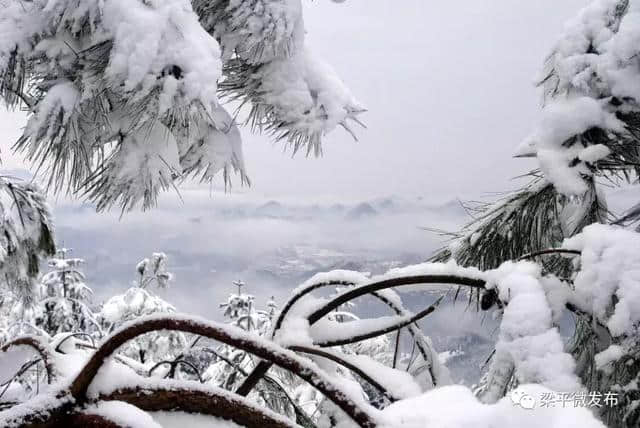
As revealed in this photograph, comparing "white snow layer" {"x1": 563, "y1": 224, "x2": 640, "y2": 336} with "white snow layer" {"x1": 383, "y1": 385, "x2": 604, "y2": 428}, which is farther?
"white snow layer" {"x1": 563, "y1": 224, "x2": 640, "y2": 336}

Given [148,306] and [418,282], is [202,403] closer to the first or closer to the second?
[418,282]

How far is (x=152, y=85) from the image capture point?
1.45 meters

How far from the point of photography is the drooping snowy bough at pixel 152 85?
1424mm

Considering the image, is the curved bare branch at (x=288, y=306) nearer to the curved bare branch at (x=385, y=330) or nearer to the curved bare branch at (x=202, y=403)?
the curved bare branch at (x=385, y=330)

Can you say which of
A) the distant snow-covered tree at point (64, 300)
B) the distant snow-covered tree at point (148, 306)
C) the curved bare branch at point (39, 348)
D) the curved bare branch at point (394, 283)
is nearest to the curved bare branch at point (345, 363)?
the curved bare branch at point (394, 283)

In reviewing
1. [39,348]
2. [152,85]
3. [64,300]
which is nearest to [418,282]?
[39,348]

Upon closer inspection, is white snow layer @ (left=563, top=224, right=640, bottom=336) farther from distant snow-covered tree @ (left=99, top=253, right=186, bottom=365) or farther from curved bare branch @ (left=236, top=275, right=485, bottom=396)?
distant snow-covered tree @ (left=99, top=253, right=186, bottom=365)

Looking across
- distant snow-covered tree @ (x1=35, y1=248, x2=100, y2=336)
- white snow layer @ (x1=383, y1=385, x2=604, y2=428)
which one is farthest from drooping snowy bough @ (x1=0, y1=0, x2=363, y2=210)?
distant snow-covered tree @ (x1=35, y1=248, x2=100, y2=336)

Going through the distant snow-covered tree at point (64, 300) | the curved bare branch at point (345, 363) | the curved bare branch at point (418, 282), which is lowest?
the curved bare branch at point (345, 363)

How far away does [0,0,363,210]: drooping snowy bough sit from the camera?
1424 millimetres

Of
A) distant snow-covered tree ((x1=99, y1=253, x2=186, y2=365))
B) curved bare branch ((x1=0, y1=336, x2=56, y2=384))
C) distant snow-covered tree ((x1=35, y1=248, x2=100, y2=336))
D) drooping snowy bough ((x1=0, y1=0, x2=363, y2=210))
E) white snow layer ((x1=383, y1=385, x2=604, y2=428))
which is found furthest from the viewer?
distant snow-covered tree ((x1=35, y1=248, x2=100, y2=336))

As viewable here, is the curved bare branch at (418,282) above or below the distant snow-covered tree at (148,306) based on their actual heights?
below

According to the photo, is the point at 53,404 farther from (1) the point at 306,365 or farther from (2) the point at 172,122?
(2) the point at 172,122

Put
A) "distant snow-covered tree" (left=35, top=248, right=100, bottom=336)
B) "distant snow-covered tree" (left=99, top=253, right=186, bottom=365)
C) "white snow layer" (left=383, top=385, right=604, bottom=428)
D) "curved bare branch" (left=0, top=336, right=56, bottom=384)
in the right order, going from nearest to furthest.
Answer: "white snow layer" (left=383, top=385, right=604, bottom=428) → "curved bare branch" (left=0, top=336, right=56, bottom=384) → "distant snow-covered tree" (left=99, top=253, right=186, bottom=365) → "distant snow-covered tree" (left=35, top=248, right=100, bottom=336)
